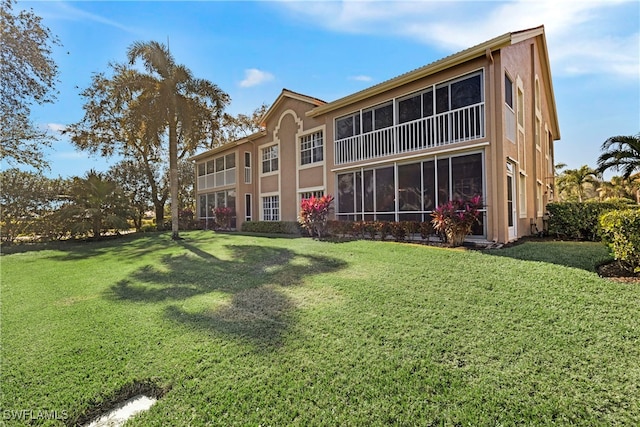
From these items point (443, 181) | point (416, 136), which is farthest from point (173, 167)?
point (443, 181)

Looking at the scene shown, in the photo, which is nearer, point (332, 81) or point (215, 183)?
point (332, 81)

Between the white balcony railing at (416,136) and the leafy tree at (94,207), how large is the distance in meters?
13.6

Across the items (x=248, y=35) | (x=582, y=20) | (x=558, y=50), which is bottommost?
(x=582, y=20)

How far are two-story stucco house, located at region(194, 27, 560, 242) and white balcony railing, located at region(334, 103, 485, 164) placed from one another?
38 mm

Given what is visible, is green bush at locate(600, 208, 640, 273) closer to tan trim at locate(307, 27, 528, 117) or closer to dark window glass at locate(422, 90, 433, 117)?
tan trim at locate(307, 27, 528, 117)

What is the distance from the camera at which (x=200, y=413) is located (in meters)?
3.06

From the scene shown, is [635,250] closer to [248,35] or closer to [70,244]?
[248,35]

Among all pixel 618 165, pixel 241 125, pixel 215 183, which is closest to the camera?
pixel 618 165

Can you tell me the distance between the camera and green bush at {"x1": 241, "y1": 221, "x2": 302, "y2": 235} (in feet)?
53.1

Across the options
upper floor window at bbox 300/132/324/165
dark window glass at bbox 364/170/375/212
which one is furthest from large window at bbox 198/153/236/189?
dark window glass at bbox 364/170/375/212

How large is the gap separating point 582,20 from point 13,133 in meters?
25.2

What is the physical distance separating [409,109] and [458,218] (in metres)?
5.09

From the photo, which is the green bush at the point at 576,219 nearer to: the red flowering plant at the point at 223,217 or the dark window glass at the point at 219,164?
the red flowering plant at the point at 223,217

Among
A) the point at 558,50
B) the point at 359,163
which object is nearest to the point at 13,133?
the point at 359,163
